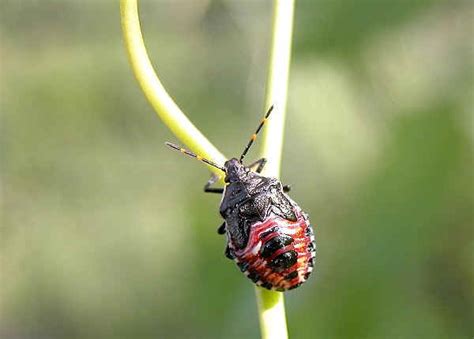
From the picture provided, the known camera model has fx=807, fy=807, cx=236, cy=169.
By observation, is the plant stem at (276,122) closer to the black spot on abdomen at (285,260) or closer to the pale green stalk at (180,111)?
the pale green stalk at (180,111)

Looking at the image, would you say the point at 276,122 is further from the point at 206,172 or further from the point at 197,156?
the point at 206,172

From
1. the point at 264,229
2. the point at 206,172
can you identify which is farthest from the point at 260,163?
the point at 206,172

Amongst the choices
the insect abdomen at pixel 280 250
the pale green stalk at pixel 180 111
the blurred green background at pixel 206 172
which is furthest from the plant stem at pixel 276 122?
the blurred green background at pixel 206 172

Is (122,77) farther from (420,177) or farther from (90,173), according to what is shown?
(420,177)

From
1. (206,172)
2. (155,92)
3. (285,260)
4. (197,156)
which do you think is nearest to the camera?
(155,92)

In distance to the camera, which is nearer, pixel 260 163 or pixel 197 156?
pixel 197 156

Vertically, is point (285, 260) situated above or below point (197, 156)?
below

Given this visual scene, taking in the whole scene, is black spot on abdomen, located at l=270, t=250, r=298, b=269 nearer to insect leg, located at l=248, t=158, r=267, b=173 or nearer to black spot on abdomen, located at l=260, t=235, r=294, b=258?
black spot on abdomen, located at l=260, t=235, r=294, b=258
